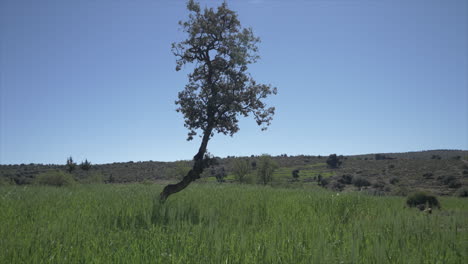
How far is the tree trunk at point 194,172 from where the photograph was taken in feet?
48.9

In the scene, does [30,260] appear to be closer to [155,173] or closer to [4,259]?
[4,259]

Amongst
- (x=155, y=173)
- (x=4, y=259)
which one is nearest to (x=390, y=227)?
(x=4, y=259)

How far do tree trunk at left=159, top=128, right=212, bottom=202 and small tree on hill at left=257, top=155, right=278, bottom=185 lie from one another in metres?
39.3

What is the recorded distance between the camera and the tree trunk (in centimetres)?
1491

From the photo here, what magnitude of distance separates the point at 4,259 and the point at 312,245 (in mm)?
6023

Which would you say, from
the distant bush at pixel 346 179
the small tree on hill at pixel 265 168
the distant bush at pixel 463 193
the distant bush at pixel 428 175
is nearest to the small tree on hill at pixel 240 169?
the small tree on hill at pixel 265 168

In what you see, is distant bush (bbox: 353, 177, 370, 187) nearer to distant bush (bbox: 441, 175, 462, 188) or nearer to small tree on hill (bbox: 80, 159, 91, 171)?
distant bush (bbox: 441, 175, 462, 188)

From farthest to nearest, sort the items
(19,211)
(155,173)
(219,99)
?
1. (155,173)
2. (219,99)
3. (19,211)

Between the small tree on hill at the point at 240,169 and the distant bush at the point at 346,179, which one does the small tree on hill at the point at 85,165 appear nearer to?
the small tree on hill at the point at 240,169

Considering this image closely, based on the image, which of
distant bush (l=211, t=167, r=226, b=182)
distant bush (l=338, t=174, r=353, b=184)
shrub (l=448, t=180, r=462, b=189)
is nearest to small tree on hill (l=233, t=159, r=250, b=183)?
distant bush (l=211, t=167, r=226, b=182)

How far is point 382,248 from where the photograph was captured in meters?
5.21

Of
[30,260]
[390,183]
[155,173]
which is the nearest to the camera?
[30,260]

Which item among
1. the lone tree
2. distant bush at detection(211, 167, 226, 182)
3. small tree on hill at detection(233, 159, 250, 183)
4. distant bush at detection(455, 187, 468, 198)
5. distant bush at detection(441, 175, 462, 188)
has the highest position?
the lone tree

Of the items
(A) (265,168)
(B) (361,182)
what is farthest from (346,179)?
(A) (265,168)
